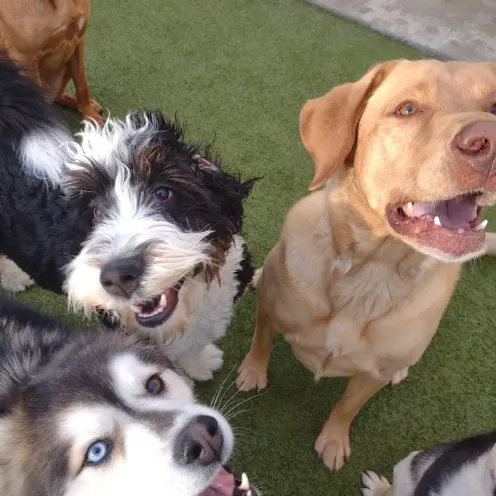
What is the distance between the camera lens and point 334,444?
2062mm

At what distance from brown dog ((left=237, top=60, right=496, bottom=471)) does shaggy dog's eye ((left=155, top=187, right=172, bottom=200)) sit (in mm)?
408

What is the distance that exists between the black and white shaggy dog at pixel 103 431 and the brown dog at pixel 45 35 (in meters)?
1.32

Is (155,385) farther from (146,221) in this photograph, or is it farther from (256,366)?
(256,366)

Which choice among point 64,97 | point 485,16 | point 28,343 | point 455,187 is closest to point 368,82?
point 455,187

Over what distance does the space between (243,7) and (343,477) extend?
3119 millimetres

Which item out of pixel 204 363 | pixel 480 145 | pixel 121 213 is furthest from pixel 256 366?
pixel 480 145

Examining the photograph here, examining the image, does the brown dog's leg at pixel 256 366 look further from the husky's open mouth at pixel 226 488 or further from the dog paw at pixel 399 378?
the husky's open mouth at pixel 226 488

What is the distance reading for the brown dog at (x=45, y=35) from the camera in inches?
91.5

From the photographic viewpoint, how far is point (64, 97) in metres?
3.09

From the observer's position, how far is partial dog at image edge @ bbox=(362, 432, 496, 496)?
1.37 m

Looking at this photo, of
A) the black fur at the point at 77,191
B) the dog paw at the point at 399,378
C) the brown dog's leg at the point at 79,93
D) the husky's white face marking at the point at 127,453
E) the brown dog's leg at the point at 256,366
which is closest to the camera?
the husky's white face marking at the point at 127,453

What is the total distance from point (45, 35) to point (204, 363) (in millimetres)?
1686

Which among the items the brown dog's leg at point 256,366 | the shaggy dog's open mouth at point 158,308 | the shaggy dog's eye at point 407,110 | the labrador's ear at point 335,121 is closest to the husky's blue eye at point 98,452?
the shaggy dog's open mouth at point 158,308

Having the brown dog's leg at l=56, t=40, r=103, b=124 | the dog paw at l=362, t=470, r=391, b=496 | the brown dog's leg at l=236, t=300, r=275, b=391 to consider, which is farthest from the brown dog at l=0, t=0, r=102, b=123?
the dog paw at l=362, t=470, r=391, b=496
